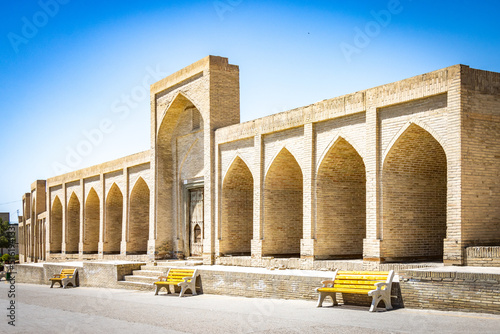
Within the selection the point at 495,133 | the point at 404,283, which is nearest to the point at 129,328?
the point at 404,283

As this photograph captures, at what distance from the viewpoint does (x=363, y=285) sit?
29.9 feet

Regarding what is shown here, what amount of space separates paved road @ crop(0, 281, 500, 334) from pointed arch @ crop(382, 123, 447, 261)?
3.06 m

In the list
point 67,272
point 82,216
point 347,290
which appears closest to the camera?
point 347,290

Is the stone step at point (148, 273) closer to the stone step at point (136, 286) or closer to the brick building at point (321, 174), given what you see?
the stone step at point (136, 286)

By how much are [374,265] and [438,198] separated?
93.5 inches

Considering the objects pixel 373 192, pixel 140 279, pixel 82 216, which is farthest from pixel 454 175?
pixel 82 216

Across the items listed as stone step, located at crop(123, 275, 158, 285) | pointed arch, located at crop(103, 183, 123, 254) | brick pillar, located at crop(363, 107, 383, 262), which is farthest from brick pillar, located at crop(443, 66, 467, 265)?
pointed arch, located at crop(103, 183, 123, 254)

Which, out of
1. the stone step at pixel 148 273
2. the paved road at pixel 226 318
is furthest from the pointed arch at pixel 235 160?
the paved road at pixel 226 318

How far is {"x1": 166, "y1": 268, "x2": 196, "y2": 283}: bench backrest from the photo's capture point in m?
13.0

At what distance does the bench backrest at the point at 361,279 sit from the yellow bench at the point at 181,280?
4106 millimetres

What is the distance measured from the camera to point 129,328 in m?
8.09

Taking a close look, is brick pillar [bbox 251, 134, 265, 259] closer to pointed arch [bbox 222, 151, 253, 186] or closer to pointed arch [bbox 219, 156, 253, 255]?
pointed arch [bbox 222, 151, 253, 186]

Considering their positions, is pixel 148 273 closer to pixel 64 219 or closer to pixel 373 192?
pixel 373 192

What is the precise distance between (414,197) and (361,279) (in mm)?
3959
